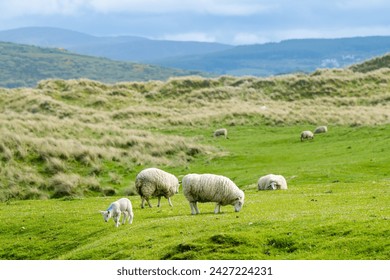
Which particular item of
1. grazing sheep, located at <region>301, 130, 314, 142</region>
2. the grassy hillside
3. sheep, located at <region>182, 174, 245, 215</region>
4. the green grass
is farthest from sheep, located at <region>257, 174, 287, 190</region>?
grazing sheep, located at <region>301, 130, 314, 142</region>

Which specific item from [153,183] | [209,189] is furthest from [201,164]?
[209,189]

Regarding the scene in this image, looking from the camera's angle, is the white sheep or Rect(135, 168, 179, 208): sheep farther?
Rect(135, 168, 179, 208): sheep

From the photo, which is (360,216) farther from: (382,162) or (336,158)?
(336,158)

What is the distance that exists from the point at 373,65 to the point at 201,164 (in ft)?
306

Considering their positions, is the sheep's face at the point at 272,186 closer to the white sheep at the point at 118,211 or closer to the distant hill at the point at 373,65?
the white sheep at the point at 118,211

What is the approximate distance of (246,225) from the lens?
66.9 feet

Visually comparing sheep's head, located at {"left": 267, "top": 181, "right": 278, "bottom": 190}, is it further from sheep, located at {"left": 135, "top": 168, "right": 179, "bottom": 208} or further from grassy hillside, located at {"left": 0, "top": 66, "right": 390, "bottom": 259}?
sheep, located at {"left": 135, "top": 168, "right": 179, "bottom": 208}

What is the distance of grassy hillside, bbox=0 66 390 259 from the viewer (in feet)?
62.6

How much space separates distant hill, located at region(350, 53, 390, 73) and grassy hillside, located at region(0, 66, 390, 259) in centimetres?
1936

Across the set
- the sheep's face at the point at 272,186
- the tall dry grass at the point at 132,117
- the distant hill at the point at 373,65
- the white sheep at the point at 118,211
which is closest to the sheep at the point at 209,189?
the white sheep at the point at 118,211

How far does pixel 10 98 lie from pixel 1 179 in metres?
55.3

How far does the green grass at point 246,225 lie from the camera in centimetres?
1792

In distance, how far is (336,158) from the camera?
4906cm

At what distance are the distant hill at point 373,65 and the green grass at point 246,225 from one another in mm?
89191
